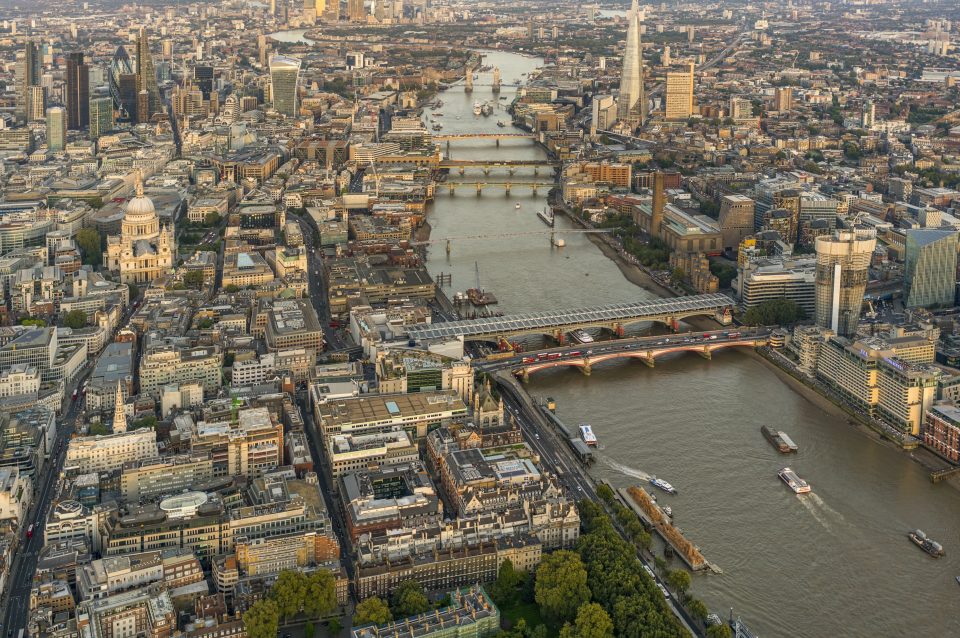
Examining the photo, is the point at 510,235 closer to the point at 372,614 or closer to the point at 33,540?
the point at 33,540

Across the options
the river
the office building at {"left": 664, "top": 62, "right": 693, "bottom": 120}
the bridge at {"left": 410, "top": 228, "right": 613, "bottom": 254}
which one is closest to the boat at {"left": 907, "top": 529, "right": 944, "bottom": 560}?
the river

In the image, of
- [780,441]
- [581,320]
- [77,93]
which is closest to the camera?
[780,441]

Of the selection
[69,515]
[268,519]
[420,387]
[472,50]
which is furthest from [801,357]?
[472,50]

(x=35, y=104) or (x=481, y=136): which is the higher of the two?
(x=35, y=104)

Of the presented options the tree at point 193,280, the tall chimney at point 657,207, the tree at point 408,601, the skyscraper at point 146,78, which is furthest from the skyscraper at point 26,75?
the tree at point 408,601

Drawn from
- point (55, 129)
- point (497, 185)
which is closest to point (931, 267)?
point (497, 185)

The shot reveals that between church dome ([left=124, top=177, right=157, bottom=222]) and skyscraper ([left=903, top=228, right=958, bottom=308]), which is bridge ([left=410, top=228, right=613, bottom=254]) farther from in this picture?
skyscraper ([left=903, top=228, right=958, bottom=308])
